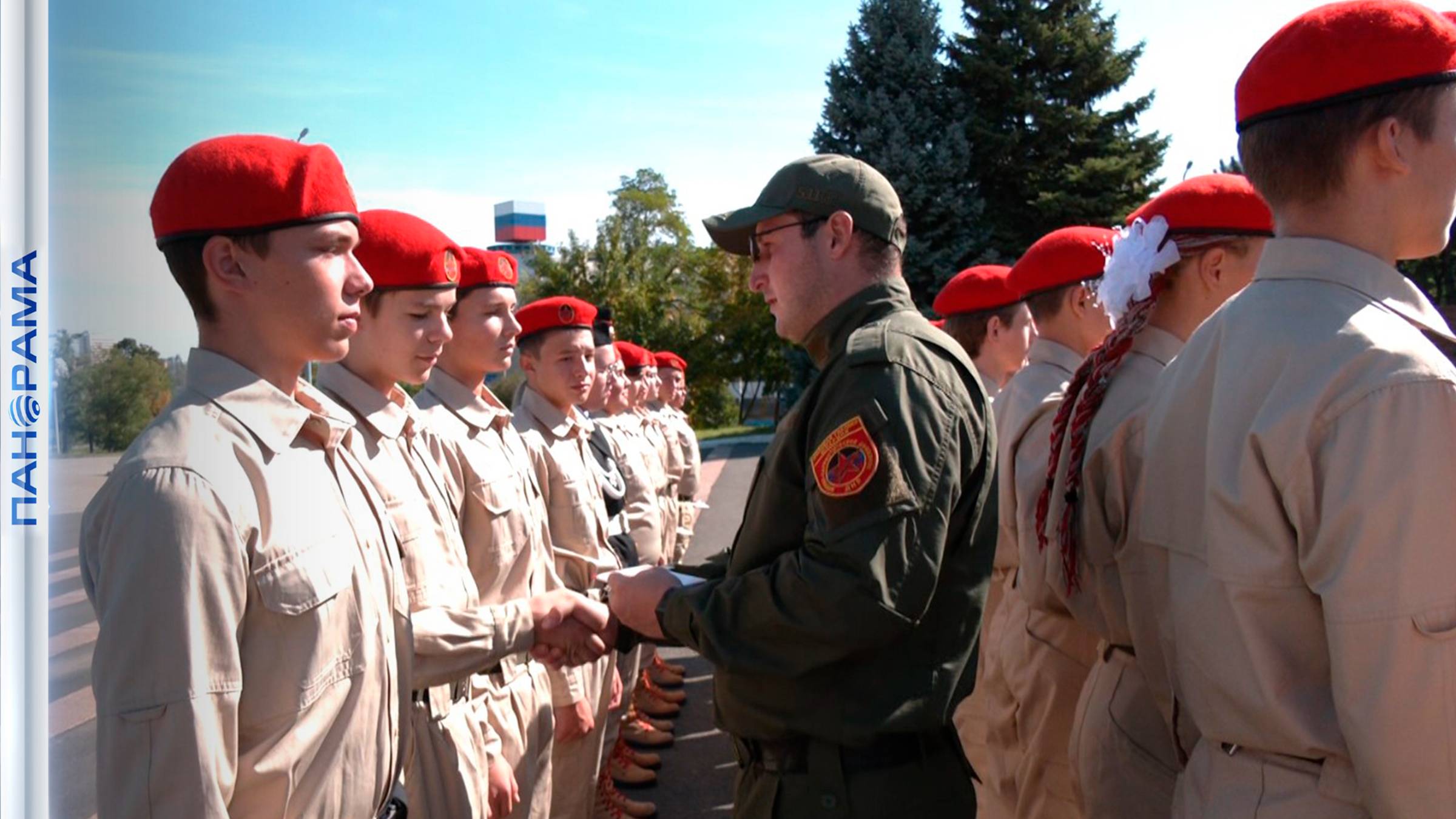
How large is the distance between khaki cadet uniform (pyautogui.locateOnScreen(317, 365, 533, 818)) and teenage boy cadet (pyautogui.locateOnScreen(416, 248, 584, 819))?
0.25 metres

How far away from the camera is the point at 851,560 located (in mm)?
2236

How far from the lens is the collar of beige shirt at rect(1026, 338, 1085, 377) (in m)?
4.08

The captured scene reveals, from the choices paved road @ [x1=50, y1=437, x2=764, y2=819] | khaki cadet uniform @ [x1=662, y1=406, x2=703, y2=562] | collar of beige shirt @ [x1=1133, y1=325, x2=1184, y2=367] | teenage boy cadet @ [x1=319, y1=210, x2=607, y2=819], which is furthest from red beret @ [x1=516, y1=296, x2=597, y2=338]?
khaki cadet uniform @ [x1=662, y1=406, x2=703, y2=562]

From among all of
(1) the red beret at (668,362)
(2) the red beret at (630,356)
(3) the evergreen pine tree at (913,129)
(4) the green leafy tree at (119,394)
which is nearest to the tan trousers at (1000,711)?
(4) the green leafy tree at (119,394)

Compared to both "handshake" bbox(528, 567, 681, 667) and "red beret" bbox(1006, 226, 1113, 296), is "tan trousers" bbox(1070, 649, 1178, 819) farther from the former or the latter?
"red beret" bbox(1006, 226, 1113, 296)

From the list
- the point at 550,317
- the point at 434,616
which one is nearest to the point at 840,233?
the point at 434,616

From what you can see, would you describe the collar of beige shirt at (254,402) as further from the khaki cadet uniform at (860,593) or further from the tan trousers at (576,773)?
the tan trousers at (576,773)

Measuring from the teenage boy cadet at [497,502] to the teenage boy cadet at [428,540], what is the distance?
177 millimetres

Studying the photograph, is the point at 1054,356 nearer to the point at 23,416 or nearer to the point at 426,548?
the point at 426,548

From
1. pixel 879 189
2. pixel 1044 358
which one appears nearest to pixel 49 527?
pixel 879 189

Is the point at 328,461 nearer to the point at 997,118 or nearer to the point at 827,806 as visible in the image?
the point at 827,806

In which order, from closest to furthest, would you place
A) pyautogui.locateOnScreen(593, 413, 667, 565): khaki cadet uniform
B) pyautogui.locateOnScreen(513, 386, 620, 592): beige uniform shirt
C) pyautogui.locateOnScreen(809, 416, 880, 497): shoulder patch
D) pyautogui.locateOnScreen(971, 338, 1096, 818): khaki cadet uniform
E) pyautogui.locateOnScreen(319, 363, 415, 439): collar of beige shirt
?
pyautogui.locateOnScreen(809, 416, 880, 497): shoulder patch < pyautogui.locateOnScreen(319, 363, 415, 439): collar of beige shirt < pyautogui.locateOnScreen(971, 338, 1096, 818): khaki cadet uniform < pyautogui.locateOnScreen(513, 386, 620, 592): beige uniform shirt < pyautogui.locateOnScreen(593, 413, 667, 565): khaki cadet uniform

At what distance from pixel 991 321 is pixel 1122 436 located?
298 centimetres

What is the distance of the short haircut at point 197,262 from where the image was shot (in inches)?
85.4
